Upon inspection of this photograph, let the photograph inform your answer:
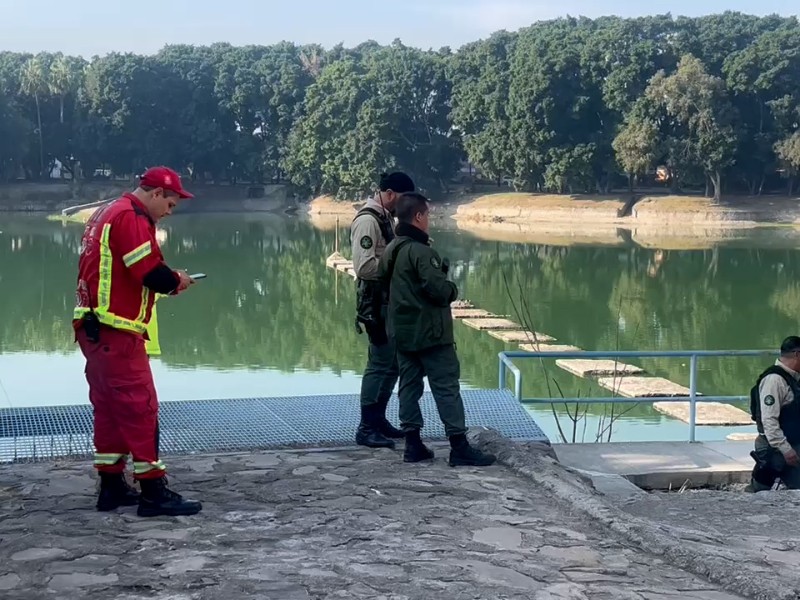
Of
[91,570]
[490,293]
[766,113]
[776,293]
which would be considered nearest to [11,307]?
[490,293]

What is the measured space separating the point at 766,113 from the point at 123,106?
35869 millimetres

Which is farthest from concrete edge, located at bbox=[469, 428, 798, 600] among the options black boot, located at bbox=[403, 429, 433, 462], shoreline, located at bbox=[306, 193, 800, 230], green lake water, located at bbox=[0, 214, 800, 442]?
shoreline, located at bbox=[306, 193, 800, 230]

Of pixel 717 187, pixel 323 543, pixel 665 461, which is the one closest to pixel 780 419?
pixel 665 461

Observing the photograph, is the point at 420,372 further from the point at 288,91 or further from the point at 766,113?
the point at 288,91

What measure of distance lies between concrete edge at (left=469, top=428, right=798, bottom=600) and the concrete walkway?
1.59 m

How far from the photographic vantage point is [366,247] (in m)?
5.59

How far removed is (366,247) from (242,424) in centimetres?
162

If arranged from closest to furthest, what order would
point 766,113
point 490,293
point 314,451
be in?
1. point 314,451
2. point 490,293
3. point 766,113

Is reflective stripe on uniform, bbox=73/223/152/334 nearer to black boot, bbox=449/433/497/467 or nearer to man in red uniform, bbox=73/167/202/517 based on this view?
man in red uniform, bbox=73/167/202/517

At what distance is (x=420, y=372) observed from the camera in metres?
5.38

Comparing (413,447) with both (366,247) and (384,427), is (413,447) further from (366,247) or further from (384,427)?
(366,247)

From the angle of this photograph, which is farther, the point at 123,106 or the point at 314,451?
the point at 123,106

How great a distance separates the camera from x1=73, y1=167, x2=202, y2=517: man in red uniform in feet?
14.1

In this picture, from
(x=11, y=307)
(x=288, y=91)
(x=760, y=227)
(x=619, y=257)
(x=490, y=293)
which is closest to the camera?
(x=11, y=307)
